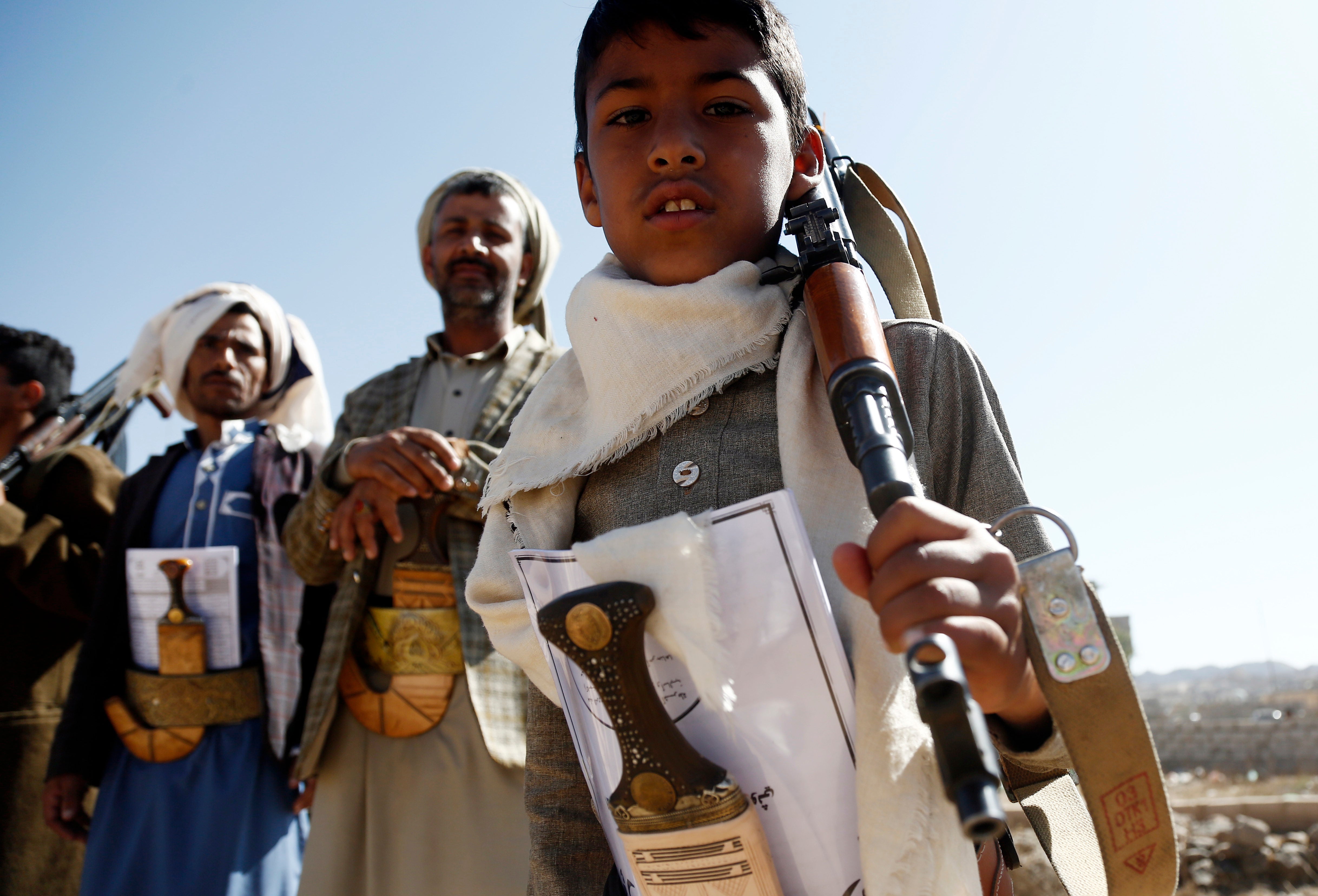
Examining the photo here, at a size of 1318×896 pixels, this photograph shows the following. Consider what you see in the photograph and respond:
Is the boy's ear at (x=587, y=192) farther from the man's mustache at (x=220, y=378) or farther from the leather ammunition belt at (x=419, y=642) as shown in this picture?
the man's mustache at (x=220, y=378)

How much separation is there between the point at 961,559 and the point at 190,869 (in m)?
2.90

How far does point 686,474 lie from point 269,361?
3148 millimetres

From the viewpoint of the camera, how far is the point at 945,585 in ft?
2.59

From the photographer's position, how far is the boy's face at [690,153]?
53.7 inches

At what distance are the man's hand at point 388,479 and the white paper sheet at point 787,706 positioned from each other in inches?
67.2

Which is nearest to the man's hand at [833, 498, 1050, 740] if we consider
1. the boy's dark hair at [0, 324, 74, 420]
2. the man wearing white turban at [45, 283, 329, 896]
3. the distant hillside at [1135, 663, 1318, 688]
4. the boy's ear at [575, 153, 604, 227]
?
the boy's ear at [575, 153, 604, 227]

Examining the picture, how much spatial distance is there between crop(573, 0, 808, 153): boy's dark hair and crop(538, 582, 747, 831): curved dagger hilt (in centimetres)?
89

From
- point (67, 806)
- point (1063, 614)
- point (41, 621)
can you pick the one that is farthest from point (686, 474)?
point (41, 621)

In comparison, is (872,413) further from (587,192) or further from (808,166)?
(587,192)

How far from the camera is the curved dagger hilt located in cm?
95

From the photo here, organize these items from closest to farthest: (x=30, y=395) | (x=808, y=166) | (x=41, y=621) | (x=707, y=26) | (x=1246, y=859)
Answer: (x=707, y=26)
(x=808, y=166)
(x=41, y=621)
(x=30, y=395)
(x=1246, y=859)

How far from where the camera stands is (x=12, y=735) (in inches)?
145

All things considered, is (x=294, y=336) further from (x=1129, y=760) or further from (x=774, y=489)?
(x=1129, y=760)

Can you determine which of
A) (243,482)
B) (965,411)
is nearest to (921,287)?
(965,411)
